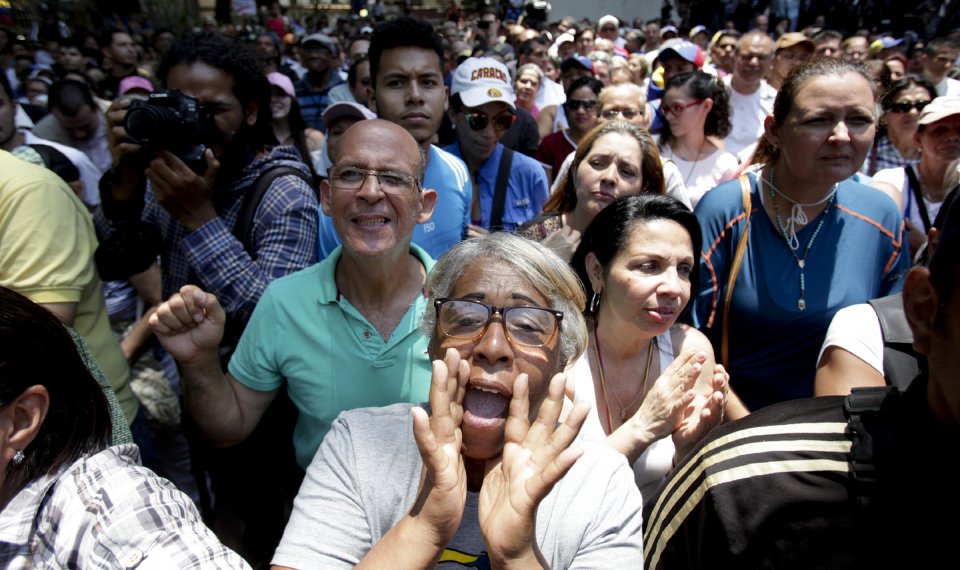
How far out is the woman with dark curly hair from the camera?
385cm

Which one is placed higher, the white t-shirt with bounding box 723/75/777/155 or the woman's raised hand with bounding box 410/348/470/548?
the white t-shirt with bounding box 723/75/777/155

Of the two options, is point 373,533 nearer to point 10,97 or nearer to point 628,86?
point 10,97

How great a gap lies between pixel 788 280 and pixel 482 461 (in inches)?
54.0

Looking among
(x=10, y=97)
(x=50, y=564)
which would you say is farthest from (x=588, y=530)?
(x=10, y=97)

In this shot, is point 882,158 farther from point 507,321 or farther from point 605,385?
point 507,321

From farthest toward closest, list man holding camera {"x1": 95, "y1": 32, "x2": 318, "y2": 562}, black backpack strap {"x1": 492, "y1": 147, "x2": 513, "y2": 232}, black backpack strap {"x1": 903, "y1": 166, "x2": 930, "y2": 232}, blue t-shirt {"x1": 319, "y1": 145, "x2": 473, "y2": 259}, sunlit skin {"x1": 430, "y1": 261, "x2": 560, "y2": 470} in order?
black backpack strap {"x1": 492, "y1": 147, "x2": 513, "y2": 232}
black backpack strap {"x1": 903, "y1": 166, "x2": 930, "y2": 232}
blue t-shirt {"x1": 319, "y1": 145, "x2": 473, "y2": 259}
man holding camera {"x1": 95, "y1": 32, "x2": 318, "y2": 562}
sunlit skin {"x1": 430, "y1": 261, "x2": 560, "y2": 470}

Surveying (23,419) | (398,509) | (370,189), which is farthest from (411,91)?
(23,419)

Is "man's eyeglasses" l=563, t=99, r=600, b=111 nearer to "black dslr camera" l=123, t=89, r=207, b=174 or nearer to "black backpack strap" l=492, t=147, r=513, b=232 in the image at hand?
"black backpack strap" l=492, t=147, r=513, b=232

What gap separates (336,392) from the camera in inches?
75.8

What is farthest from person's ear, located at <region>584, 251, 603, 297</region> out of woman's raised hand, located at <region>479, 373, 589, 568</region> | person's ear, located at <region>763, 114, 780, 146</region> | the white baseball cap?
the white baseball cap

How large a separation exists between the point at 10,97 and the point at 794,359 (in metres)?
3.52

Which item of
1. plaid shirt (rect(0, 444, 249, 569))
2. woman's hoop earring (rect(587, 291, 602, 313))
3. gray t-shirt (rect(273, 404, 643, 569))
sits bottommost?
gray t-shirt (rect(273, 404, 643, 569))

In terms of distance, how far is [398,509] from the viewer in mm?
1446

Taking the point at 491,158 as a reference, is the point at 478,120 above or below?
above
